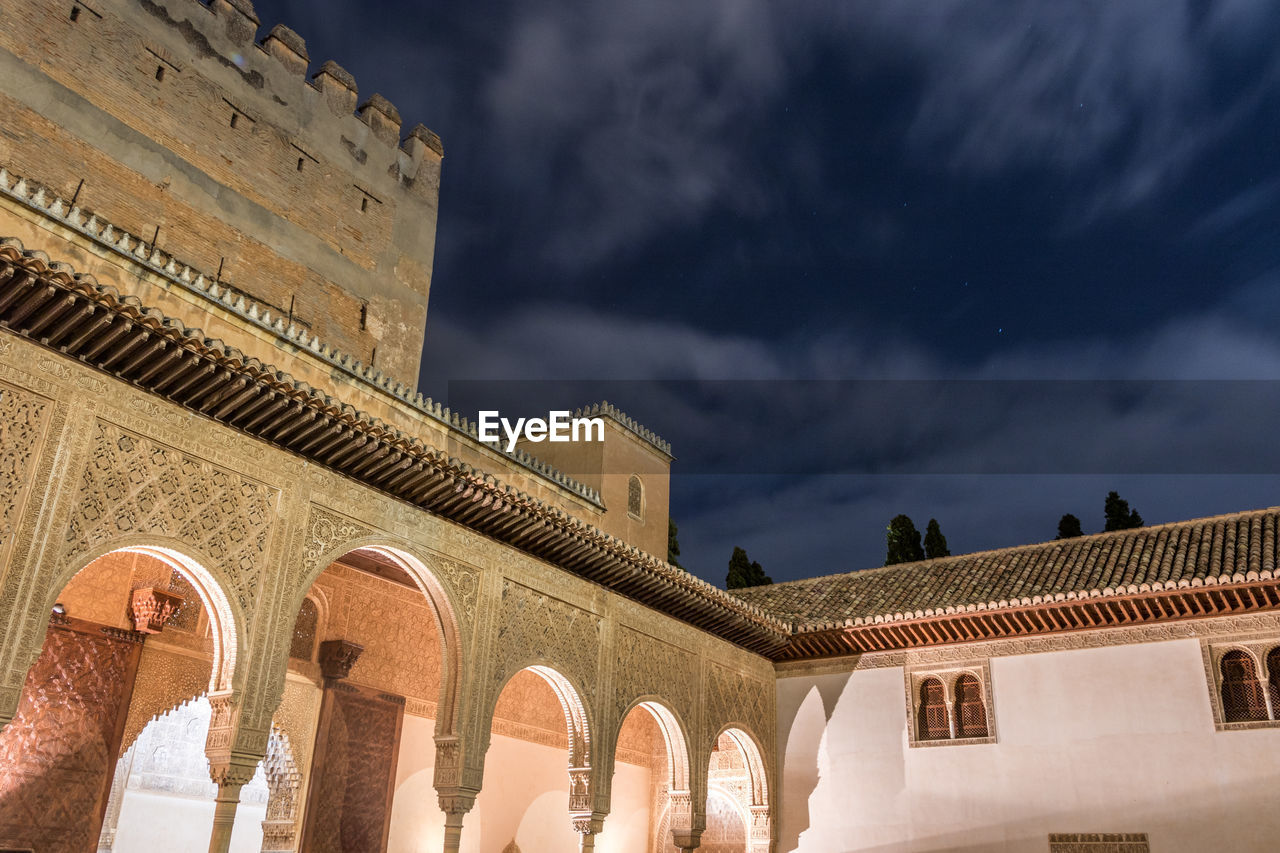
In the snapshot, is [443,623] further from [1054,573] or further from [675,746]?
[1054,573]

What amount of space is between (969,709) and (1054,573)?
80.7 inches

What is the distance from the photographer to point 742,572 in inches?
982

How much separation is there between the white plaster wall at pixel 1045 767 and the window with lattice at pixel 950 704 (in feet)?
0.43

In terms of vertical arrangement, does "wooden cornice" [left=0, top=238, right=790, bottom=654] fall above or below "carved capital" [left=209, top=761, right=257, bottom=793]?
above

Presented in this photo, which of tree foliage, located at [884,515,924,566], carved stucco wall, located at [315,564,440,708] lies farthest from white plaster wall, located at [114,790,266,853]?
tree foliage, located at [884,515,924,566]

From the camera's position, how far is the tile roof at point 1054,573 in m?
11.3

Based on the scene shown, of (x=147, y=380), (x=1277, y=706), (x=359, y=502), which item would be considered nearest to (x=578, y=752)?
(x=359, y=502)

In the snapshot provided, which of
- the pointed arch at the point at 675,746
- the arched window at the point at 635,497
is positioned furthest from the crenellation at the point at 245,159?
the pointed arch at the point at 675,746

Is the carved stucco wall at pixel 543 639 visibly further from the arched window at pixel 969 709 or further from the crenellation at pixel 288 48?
the crenellation at pixel 288 48

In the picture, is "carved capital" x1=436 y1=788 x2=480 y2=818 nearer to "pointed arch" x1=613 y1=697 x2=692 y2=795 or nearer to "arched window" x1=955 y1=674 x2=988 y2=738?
"pointed arch" x1=613 y1=697 x2=692 y2=795

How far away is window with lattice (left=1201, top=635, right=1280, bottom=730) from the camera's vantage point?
10.7 m

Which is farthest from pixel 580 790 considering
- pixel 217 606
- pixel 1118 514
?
pixel 1118 514

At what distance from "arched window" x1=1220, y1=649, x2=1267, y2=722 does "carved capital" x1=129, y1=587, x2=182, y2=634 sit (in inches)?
422

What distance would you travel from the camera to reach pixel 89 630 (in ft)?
29.5
